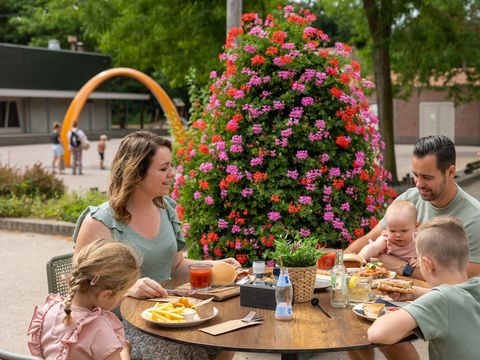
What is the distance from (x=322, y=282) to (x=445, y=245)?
1.00 m

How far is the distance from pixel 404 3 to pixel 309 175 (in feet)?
A: 34.7

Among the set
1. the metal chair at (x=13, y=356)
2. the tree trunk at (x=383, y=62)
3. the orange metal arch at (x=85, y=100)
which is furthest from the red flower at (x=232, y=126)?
the orange metal arch at (x=85, y=100)

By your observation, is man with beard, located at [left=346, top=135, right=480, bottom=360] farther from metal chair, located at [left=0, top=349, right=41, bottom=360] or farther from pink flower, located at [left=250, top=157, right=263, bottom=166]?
metal chair, located at [left=0, top=349, right=41, bottom=360]

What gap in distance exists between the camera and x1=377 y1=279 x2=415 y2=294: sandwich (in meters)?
3.16

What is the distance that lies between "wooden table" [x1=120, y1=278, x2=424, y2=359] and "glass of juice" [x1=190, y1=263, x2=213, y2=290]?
11.4 inches

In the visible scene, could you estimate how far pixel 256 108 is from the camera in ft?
17.1

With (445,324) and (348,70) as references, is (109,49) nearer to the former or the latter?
(348,70)

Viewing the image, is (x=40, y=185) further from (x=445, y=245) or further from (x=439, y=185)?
(x=445, y=245)

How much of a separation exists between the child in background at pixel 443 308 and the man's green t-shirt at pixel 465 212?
91 centimetres

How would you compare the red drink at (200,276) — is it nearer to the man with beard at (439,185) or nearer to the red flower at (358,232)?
the man with beard at (439,185)

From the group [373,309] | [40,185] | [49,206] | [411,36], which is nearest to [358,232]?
[373,309]

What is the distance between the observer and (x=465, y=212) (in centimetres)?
363

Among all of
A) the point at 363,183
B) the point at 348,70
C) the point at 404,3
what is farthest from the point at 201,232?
the point at 404,3

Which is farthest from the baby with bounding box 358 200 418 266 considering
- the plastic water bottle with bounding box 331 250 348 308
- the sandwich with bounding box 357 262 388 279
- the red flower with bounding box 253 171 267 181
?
the red flower with bounding box 253 171 267 181
